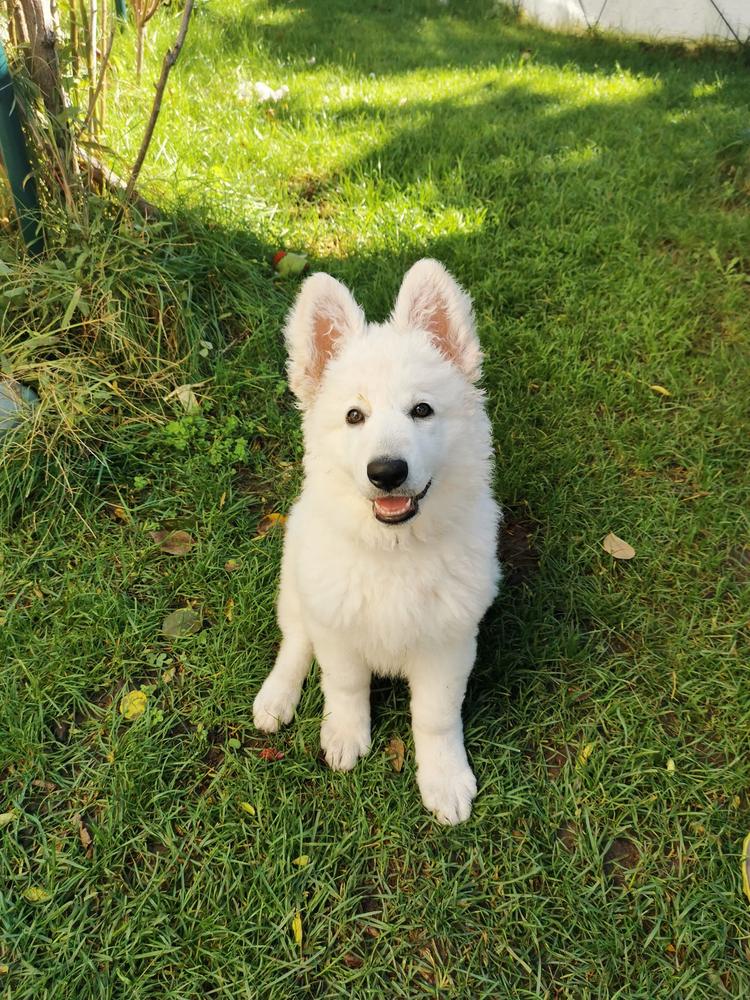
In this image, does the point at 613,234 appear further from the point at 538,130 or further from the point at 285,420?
the point at 285,420

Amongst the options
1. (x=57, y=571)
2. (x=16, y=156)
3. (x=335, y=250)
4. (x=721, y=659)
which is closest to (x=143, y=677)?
(x=57, y=571)

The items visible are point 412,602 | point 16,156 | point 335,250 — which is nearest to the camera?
point 412,602

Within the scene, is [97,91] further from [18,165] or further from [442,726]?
[442,726]

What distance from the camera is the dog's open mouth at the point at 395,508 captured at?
167cm

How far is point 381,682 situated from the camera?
7.66 feet

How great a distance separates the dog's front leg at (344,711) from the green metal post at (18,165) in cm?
223

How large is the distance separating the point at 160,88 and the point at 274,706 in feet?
7.74

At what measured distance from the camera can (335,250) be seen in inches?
150

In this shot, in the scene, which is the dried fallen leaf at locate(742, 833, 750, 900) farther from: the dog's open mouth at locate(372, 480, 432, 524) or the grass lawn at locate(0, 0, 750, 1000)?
the dog's open mouth at locate(372, 480, 432, 524)

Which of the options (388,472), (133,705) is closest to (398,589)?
(388,472)

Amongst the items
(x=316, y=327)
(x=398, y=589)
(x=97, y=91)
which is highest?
(x=97, y=91)

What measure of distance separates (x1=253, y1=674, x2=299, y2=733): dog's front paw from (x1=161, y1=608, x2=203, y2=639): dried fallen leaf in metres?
0.40

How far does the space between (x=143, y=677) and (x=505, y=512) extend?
1.50 meters

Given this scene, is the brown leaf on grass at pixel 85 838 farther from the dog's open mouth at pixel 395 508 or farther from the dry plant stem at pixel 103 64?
the dry plant stem at pixel 103 64
